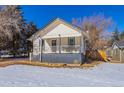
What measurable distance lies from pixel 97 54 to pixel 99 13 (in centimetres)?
1022

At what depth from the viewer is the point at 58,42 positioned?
27.8 m

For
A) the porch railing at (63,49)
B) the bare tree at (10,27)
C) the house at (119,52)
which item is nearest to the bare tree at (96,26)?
the house at (119,52)

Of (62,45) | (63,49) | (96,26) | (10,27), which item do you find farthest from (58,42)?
(96,26)

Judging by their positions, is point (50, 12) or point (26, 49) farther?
point (26, 49)

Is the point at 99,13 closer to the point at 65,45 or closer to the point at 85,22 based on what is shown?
the point at 85,22

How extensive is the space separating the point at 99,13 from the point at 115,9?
28.9ft

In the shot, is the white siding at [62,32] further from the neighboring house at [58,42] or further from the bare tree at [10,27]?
the bare tree at [10,27]

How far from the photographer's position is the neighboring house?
83.9ft

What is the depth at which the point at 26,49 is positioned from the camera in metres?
39.3
